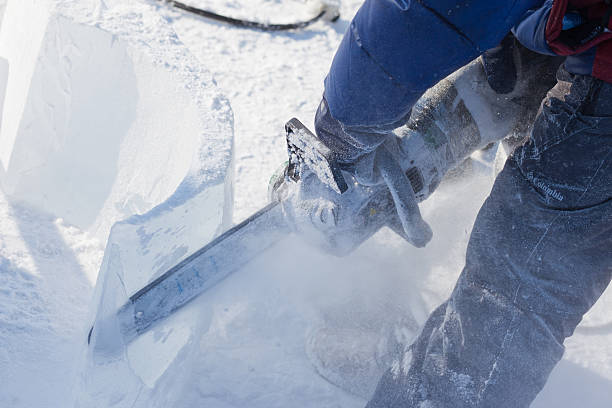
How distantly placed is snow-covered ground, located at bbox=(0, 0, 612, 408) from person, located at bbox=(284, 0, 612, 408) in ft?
1.15

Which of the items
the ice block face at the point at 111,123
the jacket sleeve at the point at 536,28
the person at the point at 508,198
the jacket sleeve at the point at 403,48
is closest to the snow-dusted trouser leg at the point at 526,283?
the person at the point at 508,198

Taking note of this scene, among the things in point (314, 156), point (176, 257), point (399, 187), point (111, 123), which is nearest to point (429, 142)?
point (399, 187)

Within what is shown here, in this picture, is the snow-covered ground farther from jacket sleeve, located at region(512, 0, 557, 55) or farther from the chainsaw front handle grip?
jacket sleeve, located at region(512, 0, 557, 55)

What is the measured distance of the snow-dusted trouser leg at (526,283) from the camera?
4.39 ft

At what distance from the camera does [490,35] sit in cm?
112

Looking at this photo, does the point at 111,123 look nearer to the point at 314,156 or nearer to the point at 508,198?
the point at 314,156

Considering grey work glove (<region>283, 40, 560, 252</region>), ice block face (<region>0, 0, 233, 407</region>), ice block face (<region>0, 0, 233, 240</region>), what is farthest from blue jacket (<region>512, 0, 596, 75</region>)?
ice block face (<region>0, 0, 233, 240</region>)

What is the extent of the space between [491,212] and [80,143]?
1336 mm

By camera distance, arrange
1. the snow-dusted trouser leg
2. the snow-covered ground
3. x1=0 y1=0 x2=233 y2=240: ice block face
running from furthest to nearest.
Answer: x1=0 y1=0 x2=233 y2=240: ice block face < the snow-covered ground < the snow-dusted trouser leg

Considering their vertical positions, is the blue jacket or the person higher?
the blue jacket

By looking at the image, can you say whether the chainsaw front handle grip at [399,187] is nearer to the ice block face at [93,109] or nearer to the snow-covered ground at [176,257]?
the snow-covered ground at [176,257]

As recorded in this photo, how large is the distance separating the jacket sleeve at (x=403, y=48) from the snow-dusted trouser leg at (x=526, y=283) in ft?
1.07

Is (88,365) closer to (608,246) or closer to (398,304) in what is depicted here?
(398,304)

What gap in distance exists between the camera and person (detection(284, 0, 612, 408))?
1.17 m
